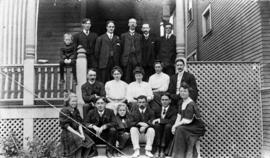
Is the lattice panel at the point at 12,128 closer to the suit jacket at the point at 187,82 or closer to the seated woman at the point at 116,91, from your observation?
the seated woman at the point at 116,91

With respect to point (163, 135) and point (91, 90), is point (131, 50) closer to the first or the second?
point (91, 90)

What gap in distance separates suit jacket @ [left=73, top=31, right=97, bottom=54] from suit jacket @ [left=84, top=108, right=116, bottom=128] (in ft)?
6.66

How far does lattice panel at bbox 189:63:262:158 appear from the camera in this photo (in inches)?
340

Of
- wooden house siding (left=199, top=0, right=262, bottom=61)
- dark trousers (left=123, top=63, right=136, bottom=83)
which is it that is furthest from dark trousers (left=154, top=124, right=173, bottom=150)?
wooden house siding (left=199, top=0, right=262, bottom=61)

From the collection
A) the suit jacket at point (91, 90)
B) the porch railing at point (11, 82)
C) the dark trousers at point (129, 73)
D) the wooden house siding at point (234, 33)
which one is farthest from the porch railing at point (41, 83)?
the wooden house siding at point (234, 33)

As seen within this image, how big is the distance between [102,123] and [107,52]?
A: 2011mm

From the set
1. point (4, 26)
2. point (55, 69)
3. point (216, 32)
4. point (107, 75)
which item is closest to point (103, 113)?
point (107, 75)

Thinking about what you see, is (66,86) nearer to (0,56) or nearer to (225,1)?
(0,56)

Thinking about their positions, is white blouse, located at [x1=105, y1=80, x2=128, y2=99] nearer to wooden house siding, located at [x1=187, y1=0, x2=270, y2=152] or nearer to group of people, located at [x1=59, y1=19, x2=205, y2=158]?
group of people, located at [x1=59, y1=19, x2=205, y2=158]

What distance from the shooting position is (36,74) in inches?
343

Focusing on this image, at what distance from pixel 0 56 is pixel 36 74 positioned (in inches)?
99.5

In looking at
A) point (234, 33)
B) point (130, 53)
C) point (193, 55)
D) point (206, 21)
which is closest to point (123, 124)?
point (130, 53)

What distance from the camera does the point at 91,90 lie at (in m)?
7.62

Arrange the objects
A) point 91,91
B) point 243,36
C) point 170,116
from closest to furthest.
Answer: point 170,116
point 91,91
point 243,36
